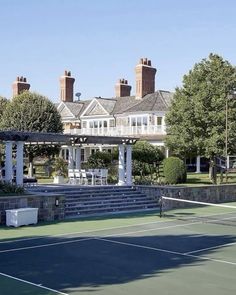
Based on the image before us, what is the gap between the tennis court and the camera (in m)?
10.1

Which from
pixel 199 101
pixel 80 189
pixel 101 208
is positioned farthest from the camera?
pixel 199 101

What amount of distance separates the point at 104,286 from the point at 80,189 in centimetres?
1465

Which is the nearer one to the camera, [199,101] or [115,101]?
[199,101]

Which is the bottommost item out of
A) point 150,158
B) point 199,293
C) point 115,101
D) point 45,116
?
point 199,293

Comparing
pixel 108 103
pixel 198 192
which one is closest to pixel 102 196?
pixel 198 192

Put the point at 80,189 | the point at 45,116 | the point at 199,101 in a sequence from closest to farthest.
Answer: the point at 80,189, the point at 199,101, the point at 45,116

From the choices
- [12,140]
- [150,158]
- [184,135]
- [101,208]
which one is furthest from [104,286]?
[150,158]

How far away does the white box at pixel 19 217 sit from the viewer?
58.9ft

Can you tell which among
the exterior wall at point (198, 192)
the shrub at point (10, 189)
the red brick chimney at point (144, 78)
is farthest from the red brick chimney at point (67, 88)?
the shrub at point (10, 189)

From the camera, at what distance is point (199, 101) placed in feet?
111

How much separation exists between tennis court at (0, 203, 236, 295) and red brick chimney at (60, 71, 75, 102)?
49.1 meters

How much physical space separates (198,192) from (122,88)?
37688 mm

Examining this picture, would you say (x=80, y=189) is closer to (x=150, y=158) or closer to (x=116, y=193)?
(x=116, y=193)

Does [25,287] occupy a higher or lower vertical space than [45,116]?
lower
